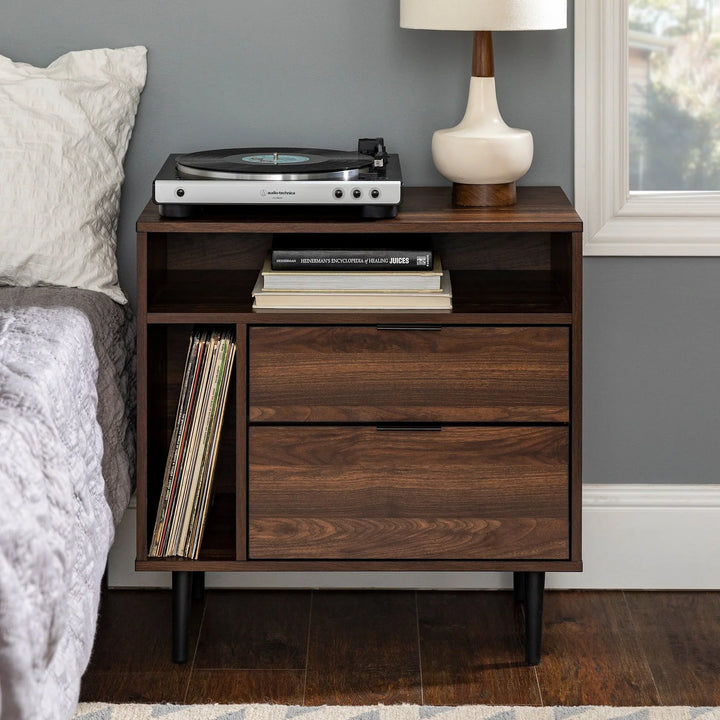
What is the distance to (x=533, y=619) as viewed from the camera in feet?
6.78

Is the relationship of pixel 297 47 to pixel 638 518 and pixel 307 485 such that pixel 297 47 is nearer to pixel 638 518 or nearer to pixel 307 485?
pixel 307 485

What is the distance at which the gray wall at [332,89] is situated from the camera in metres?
2.22

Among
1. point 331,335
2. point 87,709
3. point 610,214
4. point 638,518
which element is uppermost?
point 610,214

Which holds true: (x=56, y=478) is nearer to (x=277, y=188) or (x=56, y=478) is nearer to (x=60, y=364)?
(x=60, y=364)

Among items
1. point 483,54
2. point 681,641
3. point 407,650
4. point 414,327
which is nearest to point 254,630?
point 407,650

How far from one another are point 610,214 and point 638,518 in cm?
64

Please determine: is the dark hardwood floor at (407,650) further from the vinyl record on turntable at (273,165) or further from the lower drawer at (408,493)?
the vinyl record on turntable at (273,165)

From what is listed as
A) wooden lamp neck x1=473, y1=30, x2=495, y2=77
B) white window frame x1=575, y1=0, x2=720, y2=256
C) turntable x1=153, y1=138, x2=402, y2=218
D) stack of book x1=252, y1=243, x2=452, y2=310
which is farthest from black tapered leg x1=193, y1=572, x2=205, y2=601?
wooden lamp neck x1=473, y1=30, x2=495, y2=77

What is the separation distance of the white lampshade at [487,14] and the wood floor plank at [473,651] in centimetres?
113

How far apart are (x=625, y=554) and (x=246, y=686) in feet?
2.84

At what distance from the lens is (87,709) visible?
6.26 feet

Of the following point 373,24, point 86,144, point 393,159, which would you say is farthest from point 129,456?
point 373,24

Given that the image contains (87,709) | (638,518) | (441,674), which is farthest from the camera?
(638,518)

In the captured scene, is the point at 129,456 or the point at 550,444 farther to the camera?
the point at 129,456
